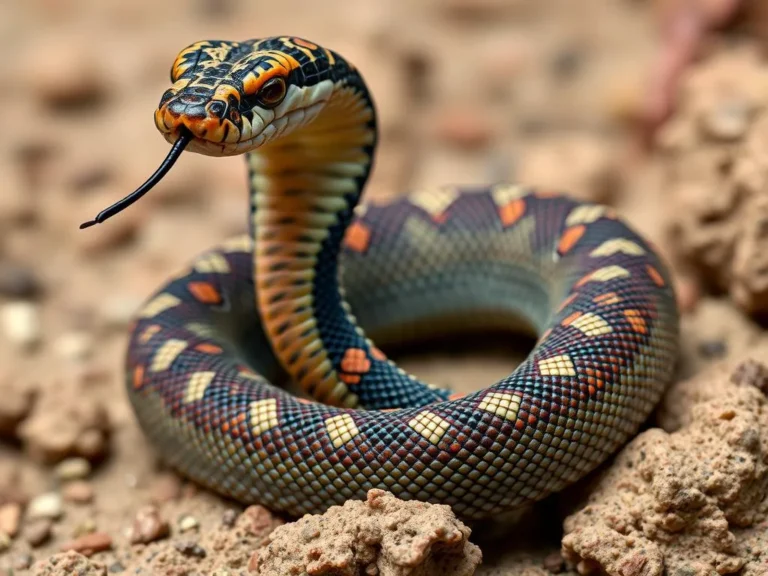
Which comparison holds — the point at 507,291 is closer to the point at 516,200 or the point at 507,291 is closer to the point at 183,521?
the point at 516,200

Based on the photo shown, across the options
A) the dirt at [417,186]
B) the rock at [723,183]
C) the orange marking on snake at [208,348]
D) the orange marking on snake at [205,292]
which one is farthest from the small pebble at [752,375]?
the orange marking on snake at [205,292]

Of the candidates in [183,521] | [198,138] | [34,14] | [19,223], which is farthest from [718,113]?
[34,14]

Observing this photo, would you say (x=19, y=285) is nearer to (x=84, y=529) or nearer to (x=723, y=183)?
(x=84, y=529)

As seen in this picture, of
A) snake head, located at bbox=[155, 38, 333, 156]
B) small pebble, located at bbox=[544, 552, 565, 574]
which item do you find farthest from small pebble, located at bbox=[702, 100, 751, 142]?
small pebble, located at bbox=[544, 552, 565, 574]

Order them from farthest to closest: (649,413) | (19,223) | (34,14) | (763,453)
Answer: (34,14) → (19,223) → (649,413) → (763,453)

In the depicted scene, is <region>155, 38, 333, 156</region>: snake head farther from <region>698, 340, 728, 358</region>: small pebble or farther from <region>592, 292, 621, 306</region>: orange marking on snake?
<region>698, 340, 728, 358</region>: small pebble
